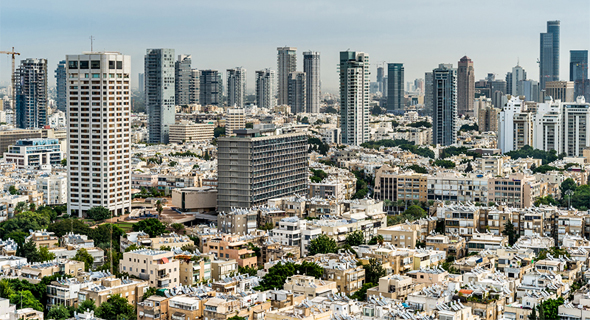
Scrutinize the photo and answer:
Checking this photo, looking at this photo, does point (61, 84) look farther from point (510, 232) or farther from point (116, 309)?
point (116, 309)

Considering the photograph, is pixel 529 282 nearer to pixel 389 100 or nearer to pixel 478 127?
pixel 478 127

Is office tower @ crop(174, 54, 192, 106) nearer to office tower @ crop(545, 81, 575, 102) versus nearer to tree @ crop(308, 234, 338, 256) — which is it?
office tower @ crop(545, 81, 575, 102)

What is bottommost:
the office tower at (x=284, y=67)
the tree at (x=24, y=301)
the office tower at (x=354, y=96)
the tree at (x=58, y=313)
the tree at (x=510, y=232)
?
the tree at (x=58, y=313)

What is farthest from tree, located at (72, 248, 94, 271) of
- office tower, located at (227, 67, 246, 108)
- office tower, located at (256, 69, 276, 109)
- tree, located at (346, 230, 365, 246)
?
office tower, located at (256, 69, 276, 109)

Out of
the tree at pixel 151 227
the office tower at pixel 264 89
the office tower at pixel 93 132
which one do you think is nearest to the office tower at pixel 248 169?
the tree at pixel 151 227

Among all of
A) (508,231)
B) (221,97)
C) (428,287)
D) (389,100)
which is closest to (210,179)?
(508,231)

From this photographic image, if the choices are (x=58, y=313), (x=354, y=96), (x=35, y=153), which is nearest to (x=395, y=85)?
(x=354, y=96)

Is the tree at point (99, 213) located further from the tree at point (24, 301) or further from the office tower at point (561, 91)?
the office tower at point (561, 91)
